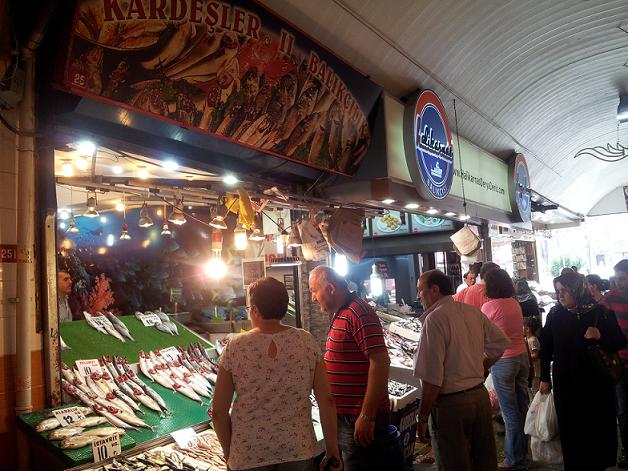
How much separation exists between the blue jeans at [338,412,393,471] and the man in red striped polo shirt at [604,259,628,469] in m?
3.48

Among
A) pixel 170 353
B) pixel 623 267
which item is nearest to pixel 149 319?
pixel 170 353

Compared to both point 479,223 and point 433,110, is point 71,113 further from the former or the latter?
point 479,223

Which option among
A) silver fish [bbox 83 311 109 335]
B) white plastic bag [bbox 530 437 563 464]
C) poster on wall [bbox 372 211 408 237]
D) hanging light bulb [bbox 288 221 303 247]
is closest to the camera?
silver fish [bbox 83 311 109 335]

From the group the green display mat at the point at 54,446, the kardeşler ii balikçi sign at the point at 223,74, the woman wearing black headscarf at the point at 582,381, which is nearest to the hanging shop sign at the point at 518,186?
the kardeşler ii balikçi sign at the point at 223,74

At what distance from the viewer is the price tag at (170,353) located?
16.2ft

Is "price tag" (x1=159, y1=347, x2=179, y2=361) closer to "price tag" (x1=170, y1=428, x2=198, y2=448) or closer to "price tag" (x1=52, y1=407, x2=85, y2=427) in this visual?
"price tag" (x1=170, y1=428, x2=198, y2=448)

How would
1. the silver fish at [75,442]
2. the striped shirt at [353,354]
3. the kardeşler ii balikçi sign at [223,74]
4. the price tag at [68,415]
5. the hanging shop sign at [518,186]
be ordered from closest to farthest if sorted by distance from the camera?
1. the silver fish at [75,442]
2. the price tag at [68,415]
3. the kardeşler ii balikçi sign at [223,74]
4. the striped shirt at [353,354]
5. the hanging shop sign at [518,186]

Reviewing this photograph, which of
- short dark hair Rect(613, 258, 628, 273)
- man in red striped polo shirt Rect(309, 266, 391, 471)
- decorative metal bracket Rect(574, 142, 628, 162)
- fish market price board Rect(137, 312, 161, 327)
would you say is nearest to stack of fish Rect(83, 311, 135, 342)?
fish market price board Rect(137, 312, 161, 327)

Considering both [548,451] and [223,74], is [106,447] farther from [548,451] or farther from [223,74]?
[548,451]

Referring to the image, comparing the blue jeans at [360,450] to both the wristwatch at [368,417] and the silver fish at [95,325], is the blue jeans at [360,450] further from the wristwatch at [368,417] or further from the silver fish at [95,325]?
the silver fish at [95,325]

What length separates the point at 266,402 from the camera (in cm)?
272

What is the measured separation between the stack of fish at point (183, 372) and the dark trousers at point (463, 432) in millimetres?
2141

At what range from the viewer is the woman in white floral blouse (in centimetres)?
271

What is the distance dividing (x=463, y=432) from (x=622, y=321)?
283cm
